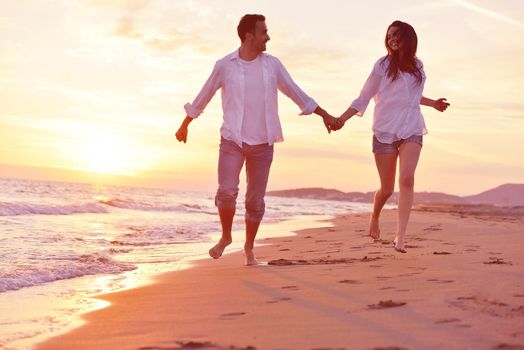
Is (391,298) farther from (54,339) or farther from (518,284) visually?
(54,339)

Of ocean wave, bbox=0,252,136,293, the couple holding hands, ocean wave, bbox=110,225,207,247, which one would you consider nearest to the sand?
the couple holding hands

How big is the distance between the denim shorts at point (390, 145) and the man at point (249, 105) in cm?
76

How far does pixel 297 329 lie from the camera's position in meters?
2.83

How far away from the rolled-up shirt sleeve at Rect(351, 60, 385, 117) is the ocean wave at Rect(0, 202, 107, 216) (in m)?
11.0

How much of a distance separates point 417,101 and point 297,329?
11.9 feet

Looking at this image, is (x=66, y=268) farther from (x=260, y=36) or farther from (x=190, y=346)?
(x=190, y=346)

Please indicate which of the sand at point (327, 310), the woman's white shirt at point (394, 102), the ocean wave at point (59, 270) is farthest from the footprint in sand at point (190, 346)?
the woman's white shirt at point (394, 102)

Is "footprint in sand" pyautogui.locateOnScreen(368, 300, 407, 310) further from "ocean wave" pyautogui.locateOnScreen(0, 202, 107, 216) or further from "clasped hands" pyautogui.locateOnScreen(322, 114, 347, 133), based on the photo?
"ocean wave" pyautogui.locateOnScreen(0, 202, 107, 216)

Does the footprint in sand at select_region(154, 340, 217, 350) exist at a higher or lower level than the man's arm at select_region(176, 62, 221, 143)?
lower

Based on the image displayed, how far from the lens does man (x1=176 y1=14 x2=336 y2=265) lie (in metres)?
5.48

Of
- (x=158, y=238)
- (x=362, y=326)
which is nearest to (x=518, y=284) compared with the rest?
(x=362, y=326)

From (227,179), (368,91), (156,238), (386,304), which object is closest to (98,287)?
(227,179)

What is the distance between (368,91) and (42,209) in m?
15.0

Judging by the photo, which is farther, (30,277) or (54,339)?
(30,277)
